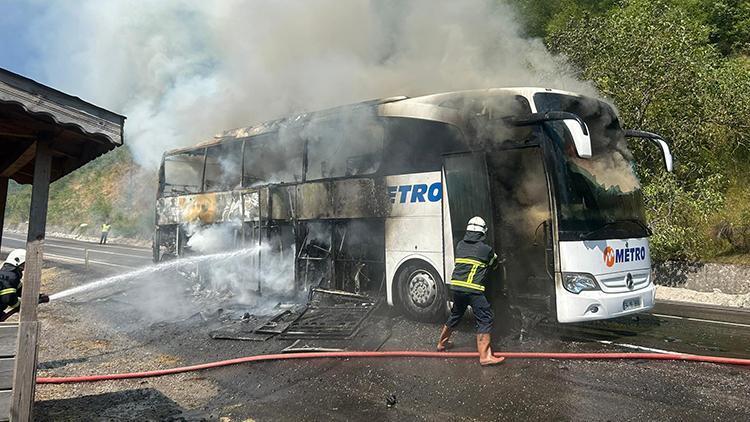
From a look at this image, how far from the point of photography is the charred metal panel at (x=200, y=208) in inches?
380

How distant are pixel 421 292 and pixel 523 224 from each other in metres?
1.74

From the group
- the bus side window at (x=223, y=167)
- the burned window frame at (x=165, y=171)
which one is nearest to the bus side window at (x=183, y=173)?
the burned window frame at (x=165, y=171)

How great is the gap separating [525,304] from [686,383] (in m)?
1.87

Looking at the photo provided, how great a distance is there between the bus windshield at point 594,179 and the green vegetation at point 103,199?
113ft

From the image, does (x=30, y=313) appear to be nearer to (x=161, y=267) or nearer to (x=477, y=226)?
(x=477, y=226)

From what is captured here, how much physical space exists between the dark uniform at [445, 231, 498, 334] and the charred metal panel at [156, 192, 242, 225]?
5.49m

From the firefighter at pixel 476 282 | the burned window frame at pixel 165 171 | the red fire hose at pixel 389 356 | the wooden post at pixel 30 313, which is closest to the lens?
the wooden post at pixel 30 313

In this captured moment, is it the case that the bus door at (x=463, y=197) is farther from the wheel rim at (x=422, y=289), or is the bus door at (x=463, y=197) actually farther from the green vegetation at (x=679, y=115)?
the green vegetation at (x=679, y=115)

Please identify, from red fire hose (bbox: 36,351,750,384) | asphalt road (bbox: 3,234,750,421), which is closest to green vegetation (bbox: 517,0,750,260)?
asphalt road (bbox: 3,234,750,421)

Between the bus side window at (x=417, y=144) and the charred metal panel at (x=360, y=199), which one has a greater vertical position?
the bus side window at (x=417, y=144)

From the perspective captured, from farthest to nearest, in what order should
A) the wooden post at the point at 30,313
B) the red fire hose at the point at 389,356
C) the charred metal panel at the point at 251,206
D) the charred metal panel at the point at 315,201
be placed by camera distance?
the charred metal panel at the point at 251,206
the charred metal panel at the point at 315,201
the red fire hose at the point at 389,356
the wooden post at the point at 30,313

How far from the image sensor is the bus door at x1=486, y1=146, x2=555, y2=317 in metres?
5.73

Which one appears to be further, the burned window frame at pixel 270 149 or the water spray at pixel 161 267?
the water spray at pixel 161 267

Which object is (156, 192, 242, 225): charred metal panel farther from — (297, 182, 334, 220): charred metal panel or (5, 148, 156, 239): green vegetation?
(5, 148, 156, 239): green vegetation
